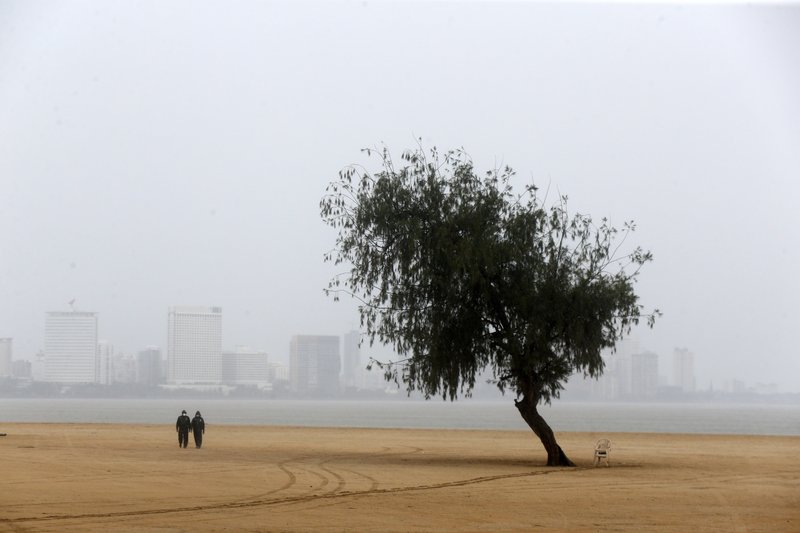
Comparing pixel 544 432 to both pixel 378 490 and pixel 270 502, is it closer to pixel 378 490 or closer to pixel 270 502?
pixel 378 490

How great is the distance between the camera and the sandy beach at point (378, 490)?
1681cm

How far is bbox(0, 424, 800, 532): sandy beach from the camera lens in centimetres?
1681

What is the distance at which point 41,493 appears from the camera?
19969 mm

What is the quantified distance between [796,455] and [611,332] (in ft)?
39.2

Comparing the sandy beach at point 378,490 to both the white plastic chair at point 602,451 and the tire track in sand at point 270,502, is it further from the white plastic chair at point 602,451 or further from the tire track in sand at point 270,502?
the white plastic chair at point 602,451

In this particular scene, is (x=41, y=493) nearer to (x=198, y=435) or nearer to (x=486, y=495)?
(x=486, y=495)

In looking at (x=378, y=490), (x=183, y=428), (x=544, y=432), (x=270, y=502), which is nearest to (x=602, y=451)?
(x=544, y=432)

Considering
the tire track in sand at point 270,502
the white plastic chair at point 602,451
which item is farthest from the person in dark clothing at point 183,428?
the tire track in sand at point 270,502

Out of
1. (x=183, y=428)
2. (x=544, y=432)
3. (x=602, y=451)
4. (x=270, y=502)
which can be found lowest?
(x=602, y=451)

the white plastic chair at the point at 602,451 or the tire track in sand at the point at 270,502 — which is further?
the white plastic chair at the point at 602,451

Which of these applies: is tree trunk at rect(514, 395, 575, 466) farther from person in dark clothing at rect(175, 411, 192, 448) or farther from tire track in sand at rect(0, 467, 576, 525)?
person in dark clothing at rect(175, 411, 192, 448)

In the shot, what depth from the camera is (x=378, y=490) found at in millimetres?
21750

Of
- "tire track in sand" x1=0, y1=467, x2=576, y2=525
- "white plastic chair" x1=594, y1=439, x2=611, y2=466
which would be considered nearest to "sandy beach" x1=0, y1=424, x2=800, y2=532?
"tire track in sand" x1=0, y1=467, x2=576, y2=525

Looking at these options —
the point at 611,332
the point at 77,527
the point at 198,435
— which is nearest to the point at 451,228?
the point at 611,332
